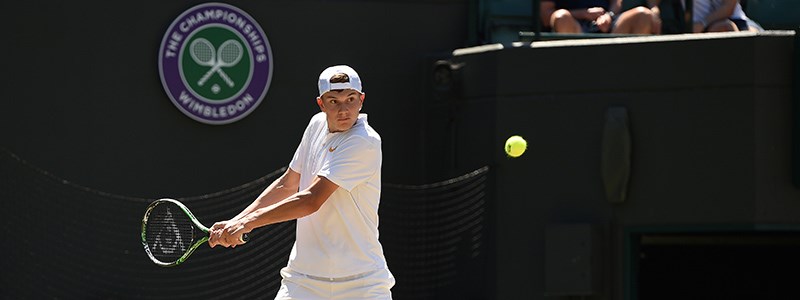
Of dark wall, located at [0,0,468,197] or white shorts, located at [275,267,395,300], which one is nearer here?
white shorts, located at [275,267,395,300]

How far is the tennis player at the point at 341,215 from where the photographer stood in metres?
5.84

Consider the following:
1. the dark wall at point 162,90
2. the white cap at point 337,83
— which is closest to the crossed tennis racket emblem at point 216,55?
the dark wall at point 162,90

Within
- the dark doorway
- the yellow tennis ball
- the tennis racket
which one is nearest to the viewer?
the tennis racket

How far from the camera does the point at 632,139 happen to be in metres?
10.4

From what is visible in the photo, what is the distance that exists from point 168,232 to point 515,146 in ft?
13.4

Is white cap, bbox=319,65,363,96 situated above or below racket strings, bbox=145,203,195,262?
above

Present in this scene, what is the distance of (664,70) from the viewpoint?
33.9ft

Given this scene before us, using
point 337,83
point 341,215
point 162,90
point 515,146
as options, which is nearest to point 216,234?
point 341,215

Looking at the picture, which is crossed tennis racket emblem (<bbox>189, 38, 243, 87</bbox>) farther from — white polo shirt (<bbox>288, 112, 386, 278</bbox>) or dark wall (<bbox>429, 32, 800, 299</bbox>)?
white polo shirt (<bbox>288, 112, 386, 278</bbox>)

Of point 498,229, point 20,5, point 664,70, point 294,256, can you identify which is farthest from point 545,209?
point 294,256

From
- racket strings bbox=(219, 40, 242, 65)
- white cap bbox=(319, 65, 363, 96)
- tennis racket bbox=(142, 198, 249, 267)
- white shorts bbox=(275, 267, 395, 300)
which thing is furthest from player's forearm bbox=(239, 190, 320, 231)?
racket strings bbox=(219, 40, 242, 65)

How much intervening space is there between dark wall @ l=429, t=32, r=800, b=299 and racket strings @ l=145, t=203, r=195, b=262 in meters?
4.44

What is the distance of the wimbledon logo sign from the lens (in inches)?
422

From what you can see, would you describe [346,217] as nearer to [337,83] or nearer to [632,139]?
[337,83]
